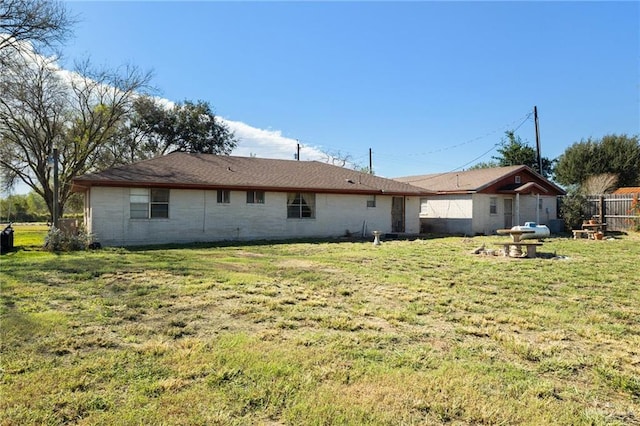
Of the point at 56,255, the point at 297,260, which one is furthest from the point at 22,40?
the point at 297,260

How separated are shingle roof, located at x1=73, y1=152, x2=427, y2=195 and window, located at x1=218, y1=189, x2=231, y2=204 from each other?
46 centimetres

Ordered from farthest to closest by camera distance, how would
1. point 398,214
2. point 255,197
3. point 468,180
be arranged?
point 468,180
point 398,214
point 255,197

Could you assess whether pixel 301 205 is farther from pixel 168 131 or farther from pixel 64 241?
pixel 168 131

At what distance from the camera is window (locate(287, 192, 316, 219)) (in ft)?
60.2

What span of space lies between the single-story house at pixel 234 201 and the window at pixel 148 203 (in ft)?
0.11

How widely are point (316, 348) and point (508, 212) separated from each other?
22.1 m

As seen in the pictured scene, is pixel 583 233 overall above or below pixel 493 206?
below

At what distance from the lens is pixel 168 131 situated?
110 ft

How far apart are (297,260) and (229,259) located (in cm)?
182

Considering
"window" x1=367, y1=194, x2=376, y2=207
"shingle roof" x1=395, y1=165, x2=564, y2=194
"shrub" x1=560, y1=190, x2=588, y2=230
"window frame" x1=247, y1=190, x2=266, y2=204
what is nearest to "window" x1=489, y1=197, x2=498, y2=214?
"shingle roof" x1=395, y1=165, x2=564, y2=194

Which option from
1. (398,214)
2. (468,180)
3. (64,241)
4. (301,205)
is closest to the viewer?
(64,241)

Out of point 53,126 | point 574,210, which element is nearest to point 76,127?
point 53,126

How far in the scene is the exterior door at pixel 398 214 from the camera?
21122 mm

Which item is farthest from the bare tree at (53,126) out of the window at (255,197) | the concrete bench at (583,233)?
the concrete bench at (583,233)
